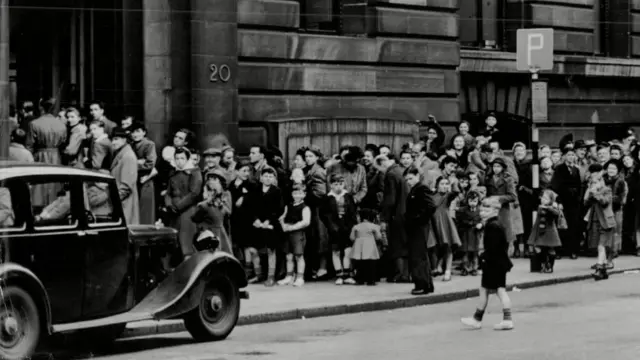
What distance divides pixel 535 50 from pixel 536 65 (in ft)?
0.78

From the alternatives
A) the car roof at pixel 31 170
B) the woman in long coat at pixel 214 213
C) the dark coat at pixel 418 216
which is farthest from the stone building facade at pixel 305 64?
the car roof at pixel 31 170

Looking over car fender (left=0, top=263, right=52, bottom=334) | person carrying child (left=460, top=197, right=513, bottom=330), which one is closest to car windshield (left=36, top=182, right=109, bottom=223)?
car fender (left=0, top=263, right=52, bottom=334)

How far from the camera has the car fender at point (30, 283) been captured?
1191 centimetres

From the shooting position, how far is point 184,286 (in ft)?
45.3

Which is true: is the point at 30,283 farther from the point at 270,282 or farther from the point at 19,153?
the point at 270,282

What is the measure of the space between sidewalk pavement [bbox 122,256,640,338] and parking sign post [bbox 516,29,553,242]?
177 cm

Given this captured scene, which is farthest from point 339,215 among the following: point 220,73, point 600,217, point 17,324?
point 17,324

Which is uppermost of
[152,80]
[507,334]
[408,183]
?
[152,80]

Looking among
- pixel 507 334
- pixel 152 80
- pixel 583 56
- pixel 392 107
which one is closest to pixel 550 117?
pixel 583 56

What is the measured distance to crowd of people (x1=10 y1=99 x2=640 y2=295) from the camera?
18375 mm

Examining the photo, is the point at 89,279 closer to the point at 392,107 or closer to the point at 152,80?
the point at 152,80

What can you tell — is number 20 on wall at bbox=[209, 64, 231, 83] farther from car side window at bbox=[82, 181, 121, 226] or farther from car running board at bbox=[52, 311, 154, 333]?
car running board at bbox=[52, 311, 154, 333]

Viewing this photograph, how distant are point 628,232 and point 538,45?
15.9ft

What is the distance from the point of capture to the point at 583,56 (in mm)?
31594
